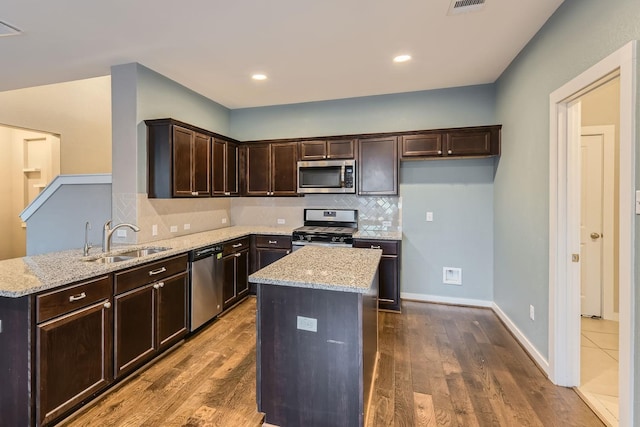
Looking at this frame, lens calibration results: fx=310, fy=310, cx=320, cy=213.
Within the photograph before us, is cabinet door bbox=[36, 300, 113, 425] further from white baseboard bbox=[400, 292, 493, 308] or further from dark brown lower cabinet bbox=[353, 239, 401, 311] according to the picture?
white baseboard bbox=[400, 292, 493, 308]

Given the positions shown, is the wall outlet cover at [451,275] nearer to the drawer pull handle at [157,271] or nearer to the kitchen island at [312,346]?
the kitchen island at [312,346]

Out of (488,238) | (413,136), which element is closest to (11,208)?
(413,136)

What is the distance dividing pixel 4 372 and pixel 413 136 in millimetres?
4113

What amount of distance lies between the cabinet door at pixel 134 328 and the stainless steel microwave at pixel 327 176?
91.9 inches

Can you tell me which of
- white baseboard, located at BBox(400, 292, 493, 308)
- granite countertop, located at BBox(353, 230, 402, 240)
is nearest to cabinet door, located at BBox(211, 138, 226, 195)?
granite countertop, located at BBox(353, 230, 402, 240)

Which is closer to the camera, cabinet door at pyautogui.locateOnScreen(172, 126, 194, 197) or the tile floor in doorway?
the tile floor in doorway

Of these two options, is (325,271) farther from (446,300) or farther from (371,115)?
(371,115)

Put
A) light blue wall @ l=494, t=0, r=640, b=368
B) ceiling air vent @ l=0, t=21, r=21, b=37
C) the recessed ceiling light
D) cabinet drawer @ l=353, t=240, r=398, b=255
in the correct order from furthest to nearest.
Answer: cabinet drawer @ l=353, t=240, r=398, b=255
the recessed ceiling light
ceiling air vent @ l=0, t=21, r=21, b=37
light blue wall @ l=494, t=0, r=640, b=368

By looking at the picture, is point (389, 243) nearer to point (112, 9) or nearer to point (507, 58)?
point (507, 58)

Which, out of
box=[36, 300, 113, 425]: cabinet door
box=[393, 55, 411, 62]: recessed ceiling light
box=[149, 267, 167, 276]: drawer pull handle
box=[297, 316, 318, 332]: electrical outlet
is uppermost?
box=[393, 55, 411, 62]: recessed ceiling light

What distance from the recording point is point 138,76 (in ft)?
10.4

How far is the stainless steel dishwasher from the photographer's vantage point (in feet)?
10.3

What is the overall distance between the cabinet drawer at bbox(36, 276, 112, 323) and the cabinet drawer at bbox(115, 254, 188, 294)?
0.11m

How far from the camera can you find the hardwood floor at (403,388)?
1.99m
